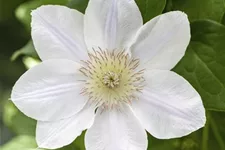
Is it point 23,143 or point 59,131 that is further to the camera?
point 23,143

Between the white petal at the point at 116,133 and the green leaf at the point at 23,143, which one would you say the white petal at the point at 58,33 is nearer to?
the white petal at the point at 116,133

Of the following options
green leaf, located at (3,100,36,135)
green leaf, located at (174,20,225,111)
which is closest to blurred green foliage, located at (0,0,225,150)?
green leaf, located at (174,20,225,111)

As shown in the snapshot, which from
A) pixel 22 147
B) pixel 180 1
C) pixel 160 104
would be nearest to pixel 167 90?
pixel 160 104

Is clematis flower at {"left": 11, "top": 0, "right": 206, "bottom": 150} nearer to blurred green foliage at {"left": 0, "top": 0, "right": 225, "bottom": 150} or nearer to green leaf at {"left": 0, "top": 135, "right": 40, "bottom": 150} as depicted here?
blurred green foliage at {"left": 0, "top": 0, "right": 225, "bottom": 150}

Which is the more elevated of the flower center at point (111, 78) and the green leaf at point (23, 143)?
the flower center at point (111, 78)

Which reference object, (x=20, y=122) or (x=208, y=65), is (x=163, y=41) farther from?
(x=20, y=122)

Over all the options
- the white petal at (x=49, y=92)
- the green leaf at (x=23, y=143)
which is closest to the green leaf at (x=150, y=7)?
the white petal at (x=49, y=92)

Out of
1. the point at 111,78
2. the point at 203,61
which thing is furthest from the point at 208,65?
the point at 111,78

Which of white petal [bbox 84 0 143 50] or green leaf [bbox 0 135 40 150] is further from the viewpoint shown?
green leaf [bbox 0 135 40 150]
